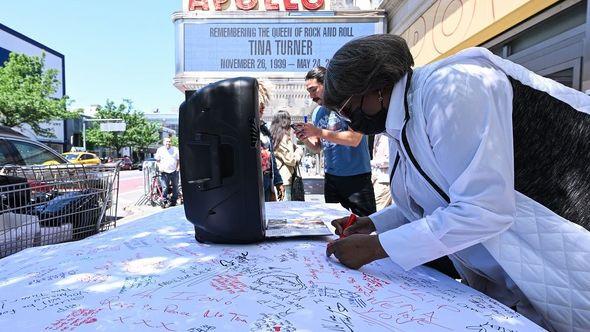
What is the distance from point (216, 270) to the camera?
1007mm

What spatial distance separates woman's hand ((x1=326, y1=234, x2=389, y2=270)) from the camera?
1.01 m

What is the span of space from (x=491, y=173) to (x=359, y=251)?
15.5 inches

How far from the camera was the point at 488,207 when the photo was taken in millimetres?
846

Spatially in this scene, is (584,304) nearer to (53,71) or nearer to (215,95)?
(215,95)

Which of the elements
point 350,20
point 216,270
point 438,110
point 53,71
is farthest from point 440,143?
point 53,71

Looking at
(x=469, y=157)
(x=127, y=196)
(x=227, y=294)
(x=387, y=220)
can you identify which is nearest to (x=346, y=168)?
(x=387, y=220)

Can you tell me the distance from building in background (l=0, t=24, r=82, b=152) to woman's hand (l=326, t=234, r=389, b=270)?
2670cm

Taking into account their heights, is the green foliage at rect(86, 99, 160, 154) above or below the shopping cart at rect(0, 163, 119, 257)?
above

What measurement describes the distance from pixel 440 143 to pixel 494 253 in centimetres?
29

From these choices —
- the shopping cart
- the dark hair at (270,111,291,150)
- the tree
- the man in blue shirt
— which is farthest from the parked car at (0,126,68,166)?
the tree

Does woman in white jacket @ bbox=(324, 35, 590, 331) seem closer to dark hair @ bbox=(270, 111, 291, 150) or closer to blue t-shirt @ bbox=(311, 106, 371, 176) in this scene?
blue t-shirt @ bbox=(311, 106, 371, 176)

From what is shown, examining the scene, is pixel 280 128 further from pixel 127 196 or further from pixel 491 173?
pixel 127 196

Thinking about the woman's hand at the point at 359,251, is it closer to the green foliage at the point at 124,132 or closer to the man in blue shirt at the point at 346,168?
the man in blue shirt at the point at 346,168

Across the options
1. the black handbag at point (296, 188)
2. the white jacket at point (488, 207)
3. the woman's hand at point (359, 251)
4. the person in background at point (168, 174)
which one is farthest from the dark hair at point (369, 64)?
the person in background at point (168, 174)
